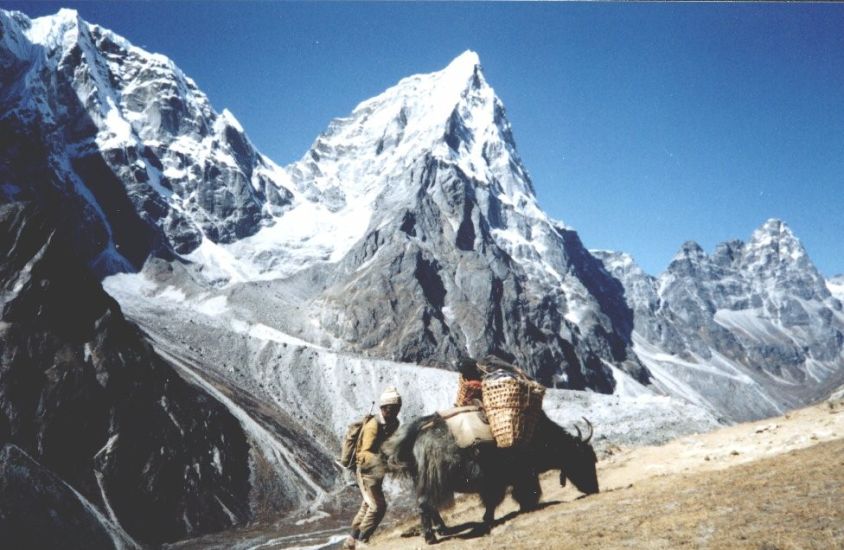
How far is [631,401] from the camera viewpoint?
247 ft

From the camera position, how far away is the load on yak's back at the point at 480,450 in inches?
357

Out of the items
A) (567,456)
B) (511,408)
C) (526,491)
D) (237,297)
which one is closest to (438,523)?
(526,491)

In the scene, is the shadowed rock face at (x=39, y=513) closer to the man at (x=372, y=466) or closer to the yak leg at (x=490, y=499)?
the man at (x=372, y=466)

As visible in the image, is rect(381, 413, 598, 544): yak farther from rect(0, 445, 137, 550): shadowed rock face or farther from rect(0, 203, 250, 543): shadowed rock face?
rect(0, 203, 250, 543): shadowed rock face

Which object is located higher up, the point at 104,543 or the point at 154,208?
the point at 154,208

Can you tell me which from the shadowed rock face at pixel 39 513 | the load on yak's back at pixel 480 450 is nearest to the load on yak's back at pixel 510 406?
the load on yak's back at pixel 480 450

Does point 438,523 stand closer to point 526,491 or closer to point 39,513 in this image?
point 526,491

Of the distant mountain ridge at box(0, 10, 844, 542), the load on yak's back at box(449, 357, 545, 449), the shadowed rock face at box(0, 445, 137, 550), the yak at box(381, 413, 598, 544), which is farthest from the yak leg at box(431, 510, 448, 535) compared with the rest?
the distant mountain ridge at box(0, 10, 844, 542)

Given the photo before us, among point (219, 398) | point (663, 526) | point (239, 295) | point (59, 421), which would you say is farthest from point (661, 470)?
point (239, 295)

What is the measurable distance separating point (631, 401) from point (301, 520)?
48.9 metres

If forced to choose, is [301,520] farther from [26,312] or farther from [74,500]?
[74,500]

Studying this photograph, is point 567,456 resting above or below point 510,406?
below

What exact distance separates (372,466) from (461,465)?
69.2 inches

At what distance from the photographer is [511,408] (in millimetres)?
9016
